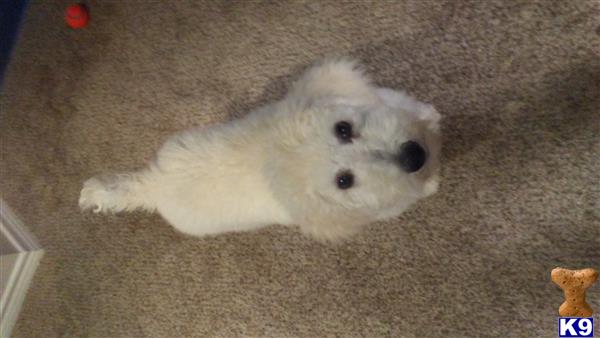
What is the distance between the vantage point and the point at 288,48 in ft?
5.26

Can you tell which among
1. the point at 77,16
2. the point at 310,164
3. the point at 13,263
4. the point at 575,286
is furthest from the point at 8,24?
the point at 575,286

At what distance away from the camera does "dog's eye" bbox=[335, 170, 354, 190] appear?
109 centimetres

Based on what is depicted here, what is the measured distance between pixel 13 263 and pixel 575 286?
1814 mm

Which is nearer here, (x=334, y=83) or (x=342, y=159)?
(x=342, y=159)

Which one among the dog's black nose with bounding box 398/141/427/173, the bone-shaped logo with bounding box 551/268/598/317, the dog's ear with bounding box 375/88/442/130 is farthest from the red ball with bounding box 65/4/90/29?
the bone-shaped logo with bounding box 551/268/598/317

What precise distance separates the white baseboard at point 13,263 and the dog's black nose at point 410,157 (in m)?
1.45

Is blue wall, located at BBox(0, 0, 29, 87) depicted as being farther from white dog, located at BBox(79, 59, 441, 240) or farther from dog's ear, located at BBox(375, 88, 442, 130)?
dog's ear, located at BBox(375, 88, 442, 130)

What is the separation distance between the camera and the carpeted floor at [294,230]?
133cm

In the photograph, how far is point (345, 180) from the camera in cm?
110

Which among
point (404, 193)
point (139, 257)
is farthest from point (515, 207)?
point (139, 257)

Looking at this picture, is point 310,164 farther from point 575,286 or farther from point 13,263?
point 13,263

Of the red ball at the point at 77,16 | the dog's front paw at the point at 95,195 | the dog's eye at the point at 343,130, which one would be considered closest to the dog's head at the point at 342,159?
the dog's eye at the point at 343,130

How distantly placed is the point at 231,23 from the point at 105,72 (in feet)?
1.75

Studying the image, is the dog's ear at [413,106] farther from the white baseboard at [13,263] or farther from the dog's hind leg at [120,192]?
the white baseboard at [13,263]
